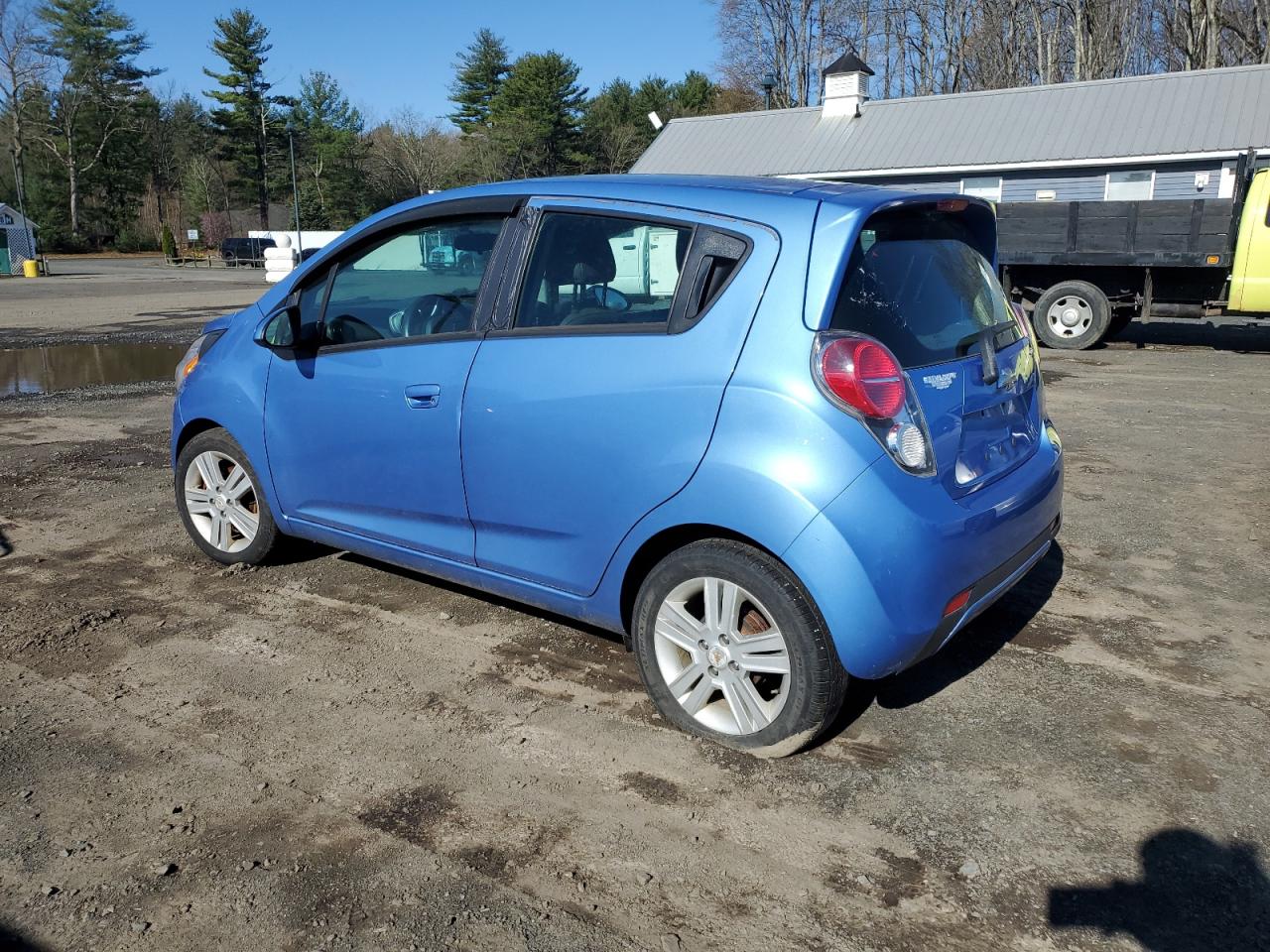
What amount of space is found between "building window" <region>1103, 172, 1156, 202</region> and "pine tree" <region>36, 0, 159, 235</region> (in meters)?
69.5

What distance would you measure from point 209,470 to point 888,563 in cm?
345

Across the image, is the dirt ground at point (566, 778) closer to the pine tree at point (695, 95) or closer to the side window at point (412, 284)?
the side window at point (412, 284)

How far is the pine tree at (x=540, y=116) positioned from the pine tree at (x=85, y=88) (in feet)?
88.3

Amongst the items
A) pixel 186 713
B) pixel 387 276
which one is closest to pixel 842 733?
pixel 186 713

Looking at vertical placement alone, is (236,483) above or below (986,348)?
below

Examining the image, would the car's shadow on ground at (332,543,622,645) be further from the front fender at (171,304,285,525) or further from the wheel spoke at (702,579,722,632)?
the wheel spoke at (702,579,722,632)

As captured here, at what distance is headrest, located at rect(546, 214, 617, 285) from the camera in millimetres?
3584

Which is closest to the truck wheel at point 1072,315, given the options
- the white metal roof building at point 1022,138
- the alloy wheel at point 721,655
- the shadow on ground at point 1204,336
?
the shadow on ground at point 1204,336

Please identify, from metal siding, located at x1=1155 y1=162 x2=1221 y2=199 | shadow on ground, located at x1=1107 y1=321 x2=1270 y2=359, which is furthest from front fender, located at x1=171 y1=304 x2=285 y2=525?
metal siding, located at x1=1155 y1=162 x2=1221 y2=199

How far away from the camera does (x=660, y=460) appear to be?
126 inches

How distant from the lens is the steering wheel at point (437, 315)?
383cm

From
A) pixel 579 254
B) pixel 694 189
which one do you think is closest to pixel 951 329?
pixel 694 189

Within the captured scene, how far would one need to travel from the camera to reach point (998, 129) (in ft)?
90.3

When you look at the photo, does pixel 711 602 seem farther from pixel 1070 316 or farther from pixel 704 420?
pixel 1070 316
